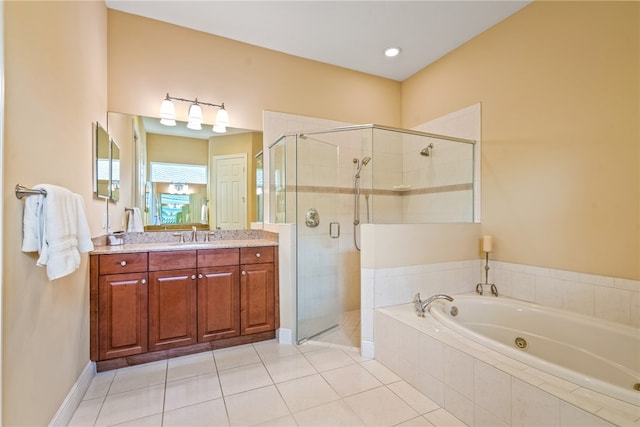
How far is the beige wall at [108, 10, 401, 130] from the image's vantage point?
2.54 m

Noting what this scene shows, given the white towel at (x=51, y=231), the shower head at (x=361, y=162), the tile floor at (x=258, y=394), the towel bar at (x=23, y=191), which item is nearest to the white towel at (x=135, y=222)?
the tile floor at (x=258, y=394)

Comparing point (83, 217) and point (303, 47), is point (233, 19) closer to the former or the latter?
point (303, 47)

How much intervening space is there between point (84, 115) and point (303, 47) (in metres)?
2.11

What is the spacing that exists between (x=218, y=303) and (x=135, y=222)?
1063 mm

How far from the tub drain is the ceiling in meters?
2.71

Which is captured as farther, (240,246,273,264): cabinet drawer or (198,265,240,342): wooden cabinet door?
(240,246,273,264): cabinet drawer

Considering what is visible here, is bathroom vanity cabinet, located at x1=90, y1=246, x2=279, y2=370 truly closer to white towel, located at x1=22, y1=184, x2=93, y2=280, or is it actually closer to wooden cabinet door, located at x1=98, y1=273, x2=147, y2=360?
wooden cabinet door, located at x1=98, y1=273, x2=147, y2=360

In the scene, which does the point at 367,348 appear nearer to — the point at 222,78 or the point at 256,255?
the point at 256,255

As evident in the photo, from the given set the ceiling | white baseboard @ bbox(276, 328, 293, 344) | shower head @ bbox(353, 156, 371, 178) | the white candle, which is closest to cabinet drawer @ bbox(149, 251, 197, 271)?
white baseboard @ bbox(276, 328, 293, 344)

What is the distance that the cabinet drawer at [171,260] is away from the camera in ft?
7.16

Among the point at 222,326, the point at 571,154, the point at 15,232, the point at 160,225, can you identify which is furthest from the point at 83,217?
the point at 571,154

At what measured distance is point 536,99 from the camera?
2342 millimetres

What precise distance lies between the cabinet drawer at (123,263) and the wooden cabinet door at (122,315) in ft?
0.12

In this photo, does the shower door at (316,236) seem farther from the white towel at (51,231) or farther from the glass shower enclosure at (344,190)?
the white towel at (51,231)
